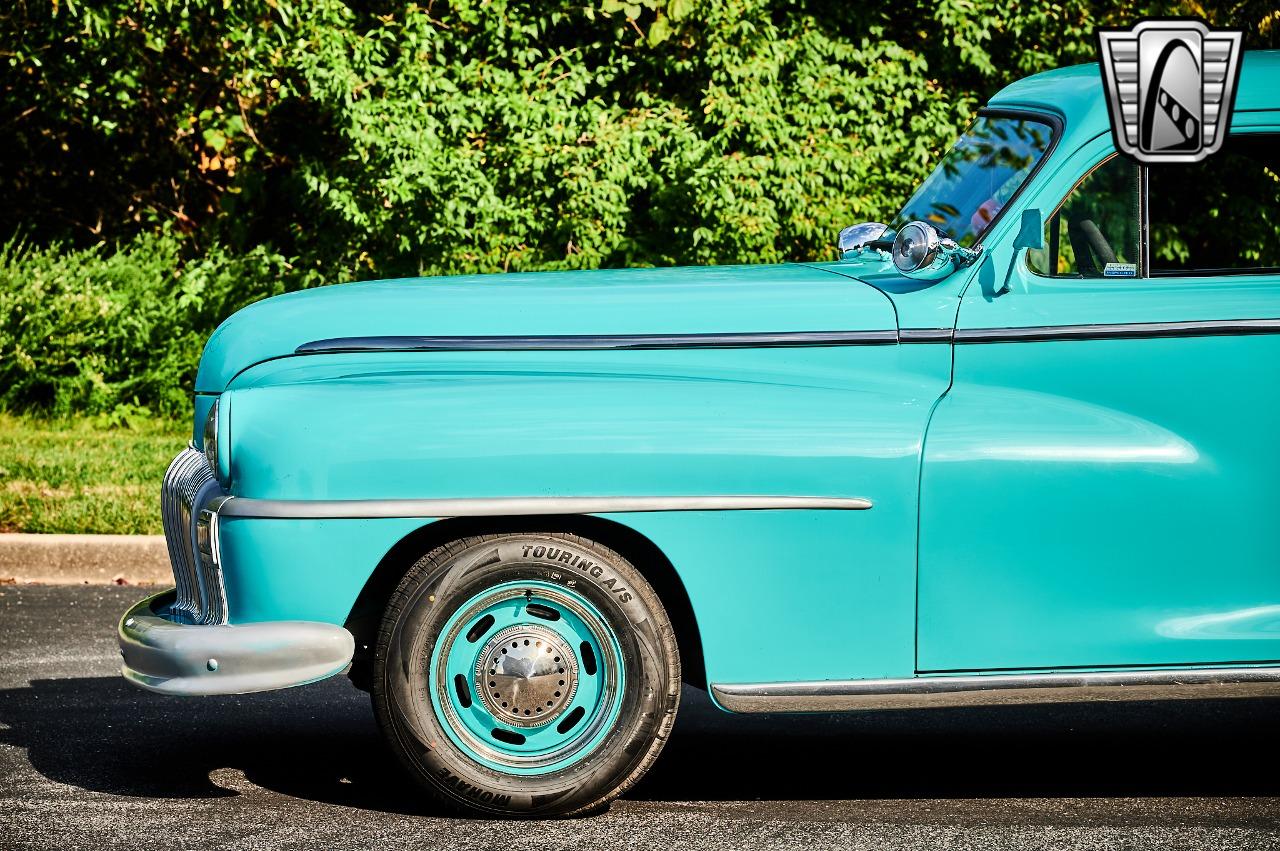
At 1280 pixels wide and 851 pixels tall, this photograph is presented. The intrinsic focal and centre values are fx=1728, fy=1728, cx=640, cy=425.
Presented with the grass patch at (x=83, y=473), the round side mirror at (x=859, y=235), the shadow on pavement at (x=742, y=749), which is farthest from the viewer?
the grass patch at (x=83, y=473)

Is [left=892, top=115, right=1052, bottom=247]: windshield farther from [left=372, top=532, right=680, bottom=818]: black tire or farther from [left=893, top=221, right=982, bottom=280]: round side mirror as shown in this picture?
[left=372, top=532, right=680, bottom=818]: black tire

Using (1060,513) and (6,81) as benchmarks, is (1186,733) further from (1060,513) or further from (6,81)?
(6,81)

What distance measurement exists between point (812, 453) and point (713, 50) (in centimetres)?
725

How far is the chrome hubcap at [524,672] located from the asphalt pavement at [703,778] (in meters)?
0.32

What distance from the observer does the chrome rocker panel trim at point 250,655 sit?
13.8 ft

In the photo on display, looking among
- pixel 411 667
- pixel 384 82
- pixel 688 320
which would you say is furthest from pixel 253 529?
pixel 384 82

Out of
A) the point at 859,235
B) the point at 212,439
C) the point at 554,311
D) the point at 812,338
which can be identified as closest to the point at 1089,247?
the point at 812,338

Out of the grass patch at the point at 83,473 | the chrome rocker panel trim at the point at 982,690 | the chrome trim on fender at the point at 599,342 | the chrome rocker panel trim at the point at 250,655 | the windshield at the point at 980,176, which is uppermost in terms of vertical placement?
the windshield at the point at 980,176

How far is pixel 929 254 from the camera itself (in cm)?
453

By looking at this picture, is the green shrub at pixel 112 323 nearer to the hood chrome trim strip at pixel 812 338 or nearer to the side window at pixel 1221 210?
the hood chrome trim strip at pixel 812 338

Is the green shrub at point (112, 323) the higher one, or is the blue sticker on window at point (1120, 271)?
the blue sticker on window at point (1120, 271)

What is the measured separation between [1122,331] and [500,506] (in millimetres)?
1662

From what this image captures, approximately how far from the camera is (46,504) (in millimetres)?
8617

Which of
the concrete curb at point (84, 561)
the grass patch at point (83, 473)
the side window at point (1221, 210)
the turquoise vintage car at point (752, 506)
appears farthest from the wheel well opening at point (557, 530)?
the grass patch at point (83, 473)
